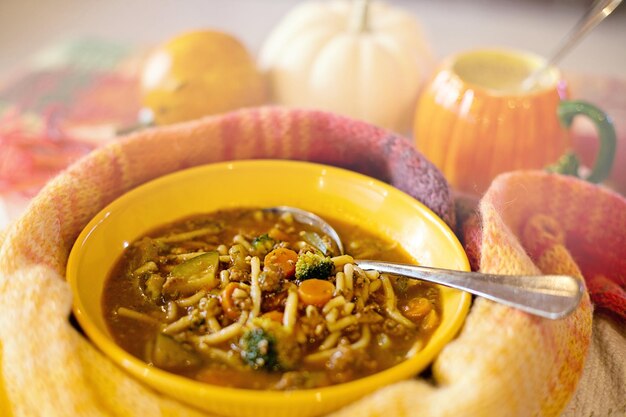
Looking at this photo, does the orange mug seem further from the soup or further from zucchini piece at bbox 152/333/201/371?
zucchini piece at bbox 152/333/201/371

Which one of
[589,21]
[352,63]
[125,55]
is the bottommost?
[125,55]

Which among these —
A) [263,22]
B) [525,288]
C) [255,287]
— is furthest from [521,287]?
[263,22]

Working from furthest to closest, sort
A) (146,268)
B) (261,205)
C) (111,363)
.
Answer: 1. (261,205)
2. (146,268)
3. (111,363)

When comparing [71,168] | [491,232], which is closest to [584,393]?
[491,232]

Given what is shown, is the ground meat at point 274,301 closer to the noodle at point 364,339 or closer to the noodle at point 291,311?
the noodle at point 291,311

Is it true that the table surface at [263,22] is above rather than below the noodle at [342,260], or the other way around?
below

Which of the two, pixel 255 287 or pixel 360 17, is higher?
pixel 360 17

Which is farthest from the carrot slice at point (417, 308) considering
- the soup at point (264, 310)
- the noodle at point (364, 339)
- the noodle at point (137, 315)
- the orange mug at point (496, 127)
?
the orange mug at point (496, 127)

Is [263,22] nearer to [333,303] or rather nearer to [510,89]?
[510,89]
